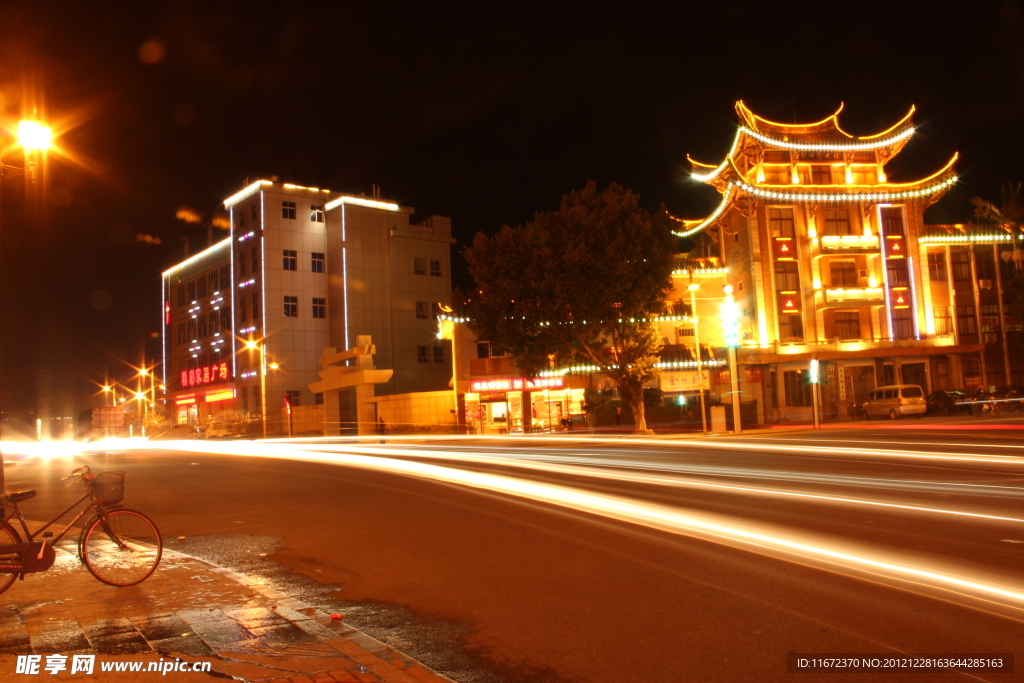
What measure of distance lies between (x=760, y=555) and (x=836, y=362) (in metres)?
41.8

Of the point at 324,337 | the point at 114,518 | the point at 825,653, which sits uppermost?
the point at 324,337

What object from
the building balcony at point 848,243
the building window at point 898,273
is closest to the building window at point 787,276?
the building balcony at point 848,243

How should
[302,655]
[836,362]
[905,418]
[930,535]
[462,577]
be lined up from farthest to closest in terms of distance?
[836,362] < [905,418] < [930,535] < [462,577] < [302,655]

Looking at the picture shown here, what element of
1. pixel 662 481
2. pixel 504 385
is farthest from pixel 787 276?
pixel 662 481

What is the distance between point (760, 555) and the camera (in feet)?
26.7

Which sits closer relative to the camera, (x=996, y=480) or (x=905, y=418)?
(x=996, y=480)

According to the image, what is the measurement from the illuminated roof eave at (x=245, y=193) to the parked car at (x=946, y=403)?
47.0 m

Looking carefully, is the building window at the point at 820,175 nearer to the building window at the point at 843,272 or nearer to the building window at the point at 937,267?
the building window at the point at 843,272

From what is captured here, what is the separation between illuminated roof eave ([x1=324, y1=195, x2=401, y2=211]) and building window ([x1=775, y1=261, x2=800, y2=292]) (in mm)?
30888

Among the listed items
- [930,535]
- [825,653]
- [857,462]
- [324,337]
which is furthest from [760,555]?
[324,337]

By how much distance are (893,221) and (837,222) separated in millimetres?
3443

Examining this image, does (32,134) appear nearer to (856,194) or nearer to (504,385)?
(504,385)

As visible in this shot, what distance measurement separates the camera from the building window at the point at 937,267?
1946 inches

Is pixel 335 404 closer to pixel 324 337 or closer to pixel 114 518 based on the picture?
pixel 324 337
